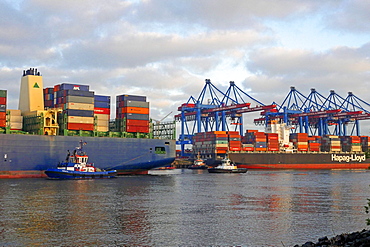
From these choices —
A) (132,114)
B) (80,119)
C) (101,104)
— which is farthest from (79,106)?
(132,114)

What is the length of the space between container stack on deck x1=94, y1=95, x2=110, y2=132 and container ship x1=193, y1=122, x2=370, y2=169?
162ft

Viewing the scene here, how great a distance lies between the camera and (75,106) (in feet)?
190

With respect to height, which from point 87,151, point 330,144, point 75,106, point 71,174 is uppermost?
point 75,106

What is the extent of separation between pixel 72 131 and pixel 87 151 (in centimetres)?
341

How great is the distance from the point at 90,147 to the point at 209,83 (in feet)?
238

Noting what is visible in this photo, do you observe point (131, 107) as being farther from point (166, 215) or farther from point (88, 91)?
point (166, 215)

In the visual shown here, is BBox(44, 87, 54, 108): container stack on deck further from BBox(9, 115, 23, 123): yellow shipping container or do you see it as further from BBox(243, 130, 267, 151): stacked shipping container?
BBox(243, 130, 267, 151): stacked shipping container

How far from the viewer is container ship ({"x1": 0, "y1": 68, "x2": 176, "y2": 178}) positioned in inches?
2106

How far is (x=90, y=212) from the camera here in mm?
26312

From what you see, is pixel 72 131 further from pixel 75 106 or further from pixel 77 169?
pixel 77 169

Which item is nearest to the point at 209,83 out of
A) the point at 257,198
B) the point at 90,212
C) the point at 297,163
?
the point at 297,163

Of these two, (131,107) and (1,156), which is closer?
(1,156)

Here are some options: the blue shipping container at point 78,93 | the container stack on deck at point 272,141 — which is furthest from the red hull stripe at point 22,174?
the container stack on deck at point 272,141

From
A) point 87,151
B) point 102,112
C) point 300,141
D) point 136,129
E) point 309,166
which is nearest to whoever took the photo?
point 87,151
